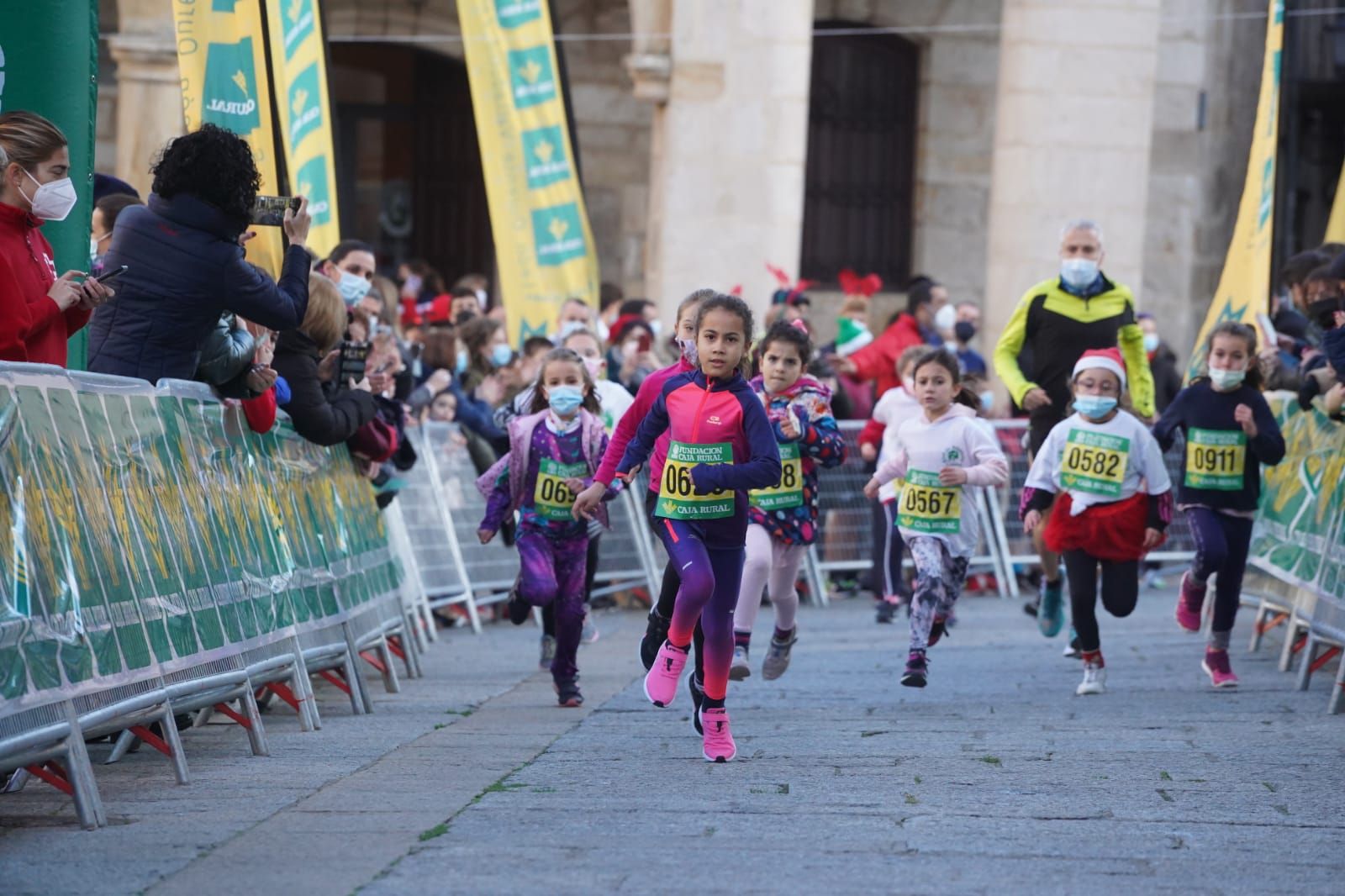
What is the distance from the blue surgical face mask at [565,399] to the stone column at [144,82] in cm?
1085

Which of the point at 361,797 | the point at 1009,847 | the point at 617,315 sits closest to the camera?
the point at 1009,847

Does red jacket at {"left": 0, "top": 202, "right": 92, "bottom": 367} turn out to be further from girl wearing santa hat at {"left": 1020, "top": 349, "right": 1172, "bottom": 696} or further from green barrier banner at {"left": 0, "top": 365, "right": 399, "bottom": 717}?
girl wearing santa hat at {"left": 1020, "top": 349, "right": 1172, "bottom": 696}

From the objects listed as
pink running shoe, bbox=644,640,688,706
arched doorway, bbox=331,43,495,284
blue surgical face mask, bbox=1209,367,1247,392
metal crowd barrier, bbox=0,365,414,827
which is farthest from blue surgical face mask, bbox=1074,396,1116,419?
arched doorway, bbox=331,43,495,284

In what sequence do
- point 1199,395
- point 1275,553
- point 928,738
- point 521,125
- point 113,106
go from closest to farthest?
point 928,738, point 1199,395, point 1275,553, point 521,125, point 113,106

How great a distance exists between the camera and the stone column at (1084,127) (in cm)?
2194

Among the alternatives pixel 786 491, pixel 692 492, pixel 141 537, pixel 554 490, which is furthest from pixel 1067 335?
pixel 141 537

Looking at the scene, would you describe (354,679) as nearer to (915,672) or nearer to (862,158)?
(915,672)

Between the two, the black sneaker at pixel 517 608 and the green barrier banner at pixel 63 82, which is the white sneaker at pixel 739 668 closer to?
the black sneaker at pixel 517 608

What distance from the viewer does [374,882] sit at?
5.54m

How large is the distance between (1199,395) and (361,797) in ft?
19.1

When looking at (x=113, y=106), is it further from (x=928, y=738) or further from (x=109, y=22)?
(x=928, y=738)

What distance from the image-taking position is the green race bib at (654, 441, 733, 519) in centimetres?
843

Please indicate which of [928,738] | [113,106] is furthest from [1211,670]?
[113,106]

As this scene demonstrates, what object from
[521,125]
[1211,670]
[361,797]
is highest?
[521,125]
